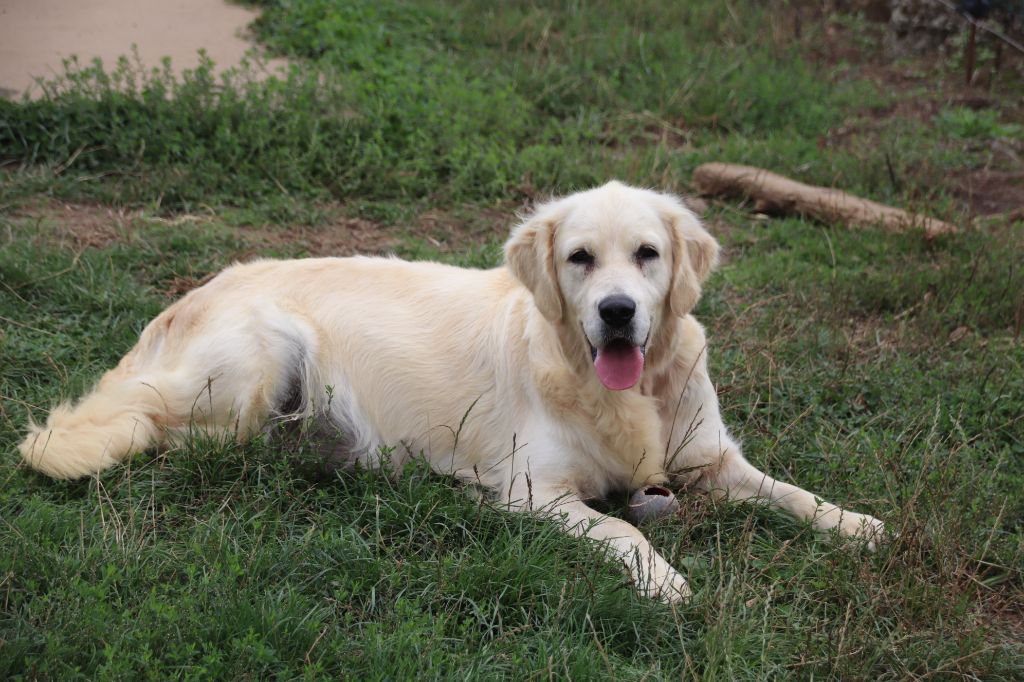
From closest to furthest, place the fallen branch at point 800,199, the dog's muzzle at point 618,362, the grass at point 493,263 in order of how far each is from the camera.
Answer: the grass at point 493,263 < the dog's muzzle at point 618,362 < the fallen branch at point 800,199

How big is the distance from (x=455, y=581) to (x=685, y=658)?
726 millimetres

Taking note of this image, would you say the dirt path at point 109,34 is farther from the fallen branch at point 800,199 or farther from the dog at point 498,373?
the dog at point 498,373

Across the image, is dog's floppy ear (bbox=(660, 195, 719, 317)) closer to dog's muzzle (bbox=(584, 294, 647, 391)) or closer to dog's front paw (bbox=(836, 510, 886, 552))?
dog's muzzle (bbox=(584, 294, 647, 391))

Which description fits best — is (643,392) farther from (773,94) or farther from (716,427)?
(773,94)

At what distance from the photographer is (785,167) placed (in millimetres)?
6875

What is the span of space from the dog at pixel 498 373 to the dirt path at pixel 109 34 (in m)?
3.64

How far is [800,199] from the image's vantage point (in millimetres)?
6309

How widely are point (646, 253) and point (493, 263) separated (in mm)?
2153

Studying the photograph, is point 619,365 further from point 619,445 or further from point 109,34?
point 109,34

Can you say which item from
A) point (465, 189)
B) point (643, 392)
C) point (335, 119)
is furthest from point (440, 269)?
point (335, 119)

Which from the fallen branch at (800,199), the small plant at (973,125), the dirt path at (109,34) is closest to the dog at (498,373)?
the fallen branch at (800,199)

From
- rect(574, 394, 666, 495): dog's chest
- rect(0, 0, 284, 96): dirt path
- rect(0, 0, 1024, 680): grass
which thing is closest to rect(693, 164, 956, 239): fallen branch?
rect(0, 0, 1024, 680): grass

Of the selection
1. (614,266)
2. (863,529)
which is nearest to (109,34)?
(614,266)

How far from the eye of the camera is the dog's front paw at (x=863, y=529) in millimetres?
3246
